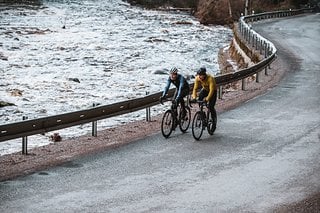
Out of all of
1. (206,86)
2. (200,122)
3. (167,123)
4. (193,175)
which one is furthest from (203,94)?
(193,175)

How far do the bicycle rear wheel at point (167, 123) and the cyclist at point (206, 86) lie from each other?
684 mm

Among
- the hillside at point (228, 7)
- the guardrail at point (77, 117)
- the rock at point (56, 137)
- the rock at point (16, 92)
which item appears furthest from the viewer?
the hillside at point (228, 7)

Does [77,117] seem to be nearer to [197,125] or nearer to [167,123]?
[167,123]

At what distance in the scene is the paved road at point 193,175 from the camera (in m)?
8.76

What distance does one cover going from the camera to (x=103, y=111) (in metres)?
14.2

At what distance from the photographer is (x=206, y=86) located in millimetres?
13961

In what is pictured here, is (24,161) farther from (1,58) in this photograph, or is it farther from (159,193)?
(1,58)

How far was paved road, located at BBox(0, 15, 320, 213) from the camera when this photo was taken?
8.76 m

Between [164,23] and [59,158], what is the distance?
172 ft

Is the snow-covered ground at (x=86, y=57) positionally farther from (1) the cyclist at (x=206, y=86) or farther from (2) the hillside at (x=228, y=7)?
(1) the cyclist at (x=206, y=86)

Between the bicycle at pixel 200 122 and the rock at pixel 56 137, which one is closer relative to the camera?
the bicycle at pixel 200 122

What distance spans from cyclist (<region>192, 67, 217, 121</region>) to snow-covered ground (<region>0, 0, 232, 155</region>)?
4520mm

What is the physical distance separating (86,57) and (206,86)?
24167mm

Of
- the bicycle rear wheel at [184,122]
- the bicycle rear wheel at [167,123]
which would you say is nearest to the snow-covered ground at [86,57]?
the bicycle rear wheel at [167,123]
